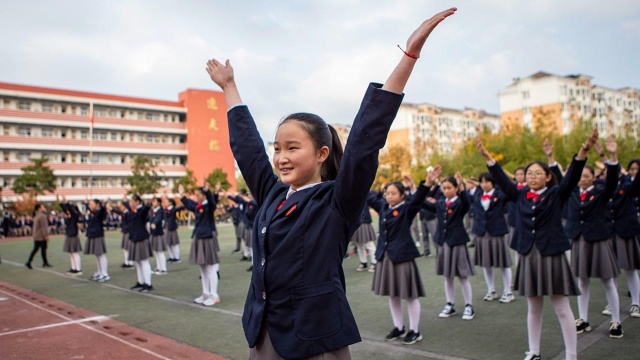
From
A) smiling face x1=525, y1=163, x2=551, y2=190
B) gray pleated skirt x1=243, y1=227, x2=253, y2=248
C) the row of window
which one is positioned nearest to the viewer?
smiling face x1=525, y1=163, x2=551, y2=190

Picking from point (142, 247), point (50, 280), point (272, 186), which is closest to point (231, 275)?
point (142, 247)

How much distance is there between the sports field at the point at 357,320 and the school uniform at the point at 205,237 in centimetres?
74

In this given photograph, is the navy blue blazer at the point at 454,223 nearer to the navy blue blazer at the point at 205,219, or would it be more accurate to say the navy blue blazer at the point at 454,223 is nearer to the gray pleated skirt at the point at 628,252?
the gray pleated skirt at the point at 628,252

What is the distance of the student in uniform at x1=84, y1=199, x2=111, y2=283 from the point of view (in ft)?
35.9

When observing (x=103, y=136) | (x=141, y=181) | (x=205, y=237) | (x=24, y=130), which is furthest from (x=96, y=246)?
(x=103, y=136)

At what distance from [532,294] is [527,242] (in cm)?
51

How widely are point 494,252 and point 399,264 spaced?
9.11ft

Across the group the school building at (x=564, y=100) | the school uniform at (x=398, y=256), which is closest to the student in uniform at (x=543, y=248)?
the school uniform at (x=398, y=256)

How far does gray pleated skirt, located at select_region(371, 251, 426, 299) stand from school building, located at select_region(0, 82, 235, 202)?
44.3 meters

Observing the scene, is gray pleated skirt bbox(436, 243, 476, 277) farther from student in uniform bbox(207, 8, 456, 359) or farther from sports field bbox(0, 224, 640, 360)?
student in uniform bbox(207, 8, 456, 359)

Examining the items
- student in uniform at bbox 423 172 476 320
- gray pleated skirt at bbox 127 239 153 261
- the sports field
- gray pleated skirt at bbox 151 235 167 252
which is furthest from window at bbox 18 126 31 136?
student in uniform at bbox 423 172 476 320

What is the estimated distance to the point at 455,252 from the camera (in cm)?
657

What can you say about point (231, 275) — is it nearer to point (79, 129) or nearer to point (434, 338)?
point (434, 338)

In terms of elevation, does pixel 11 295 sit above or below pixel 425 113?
below
